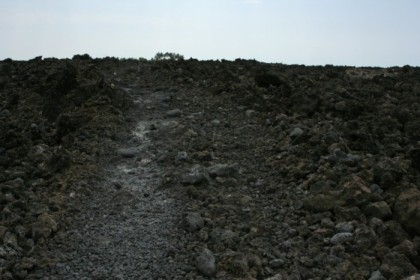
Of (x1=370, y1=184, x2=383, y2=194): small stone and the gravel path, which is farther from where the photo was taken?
(x1=370, y1=184, x2=383, y2=194): small stone

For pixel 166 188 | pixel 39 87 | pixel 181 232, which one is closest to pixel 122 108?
pixel 39 87

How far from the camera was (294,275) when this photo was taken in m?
5.87

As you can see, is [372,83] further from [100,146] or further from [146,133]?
[100,146]

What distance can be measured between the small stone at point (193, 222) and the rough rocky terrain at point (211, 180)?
19mm

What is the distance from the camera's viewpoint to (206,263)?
19.8ft

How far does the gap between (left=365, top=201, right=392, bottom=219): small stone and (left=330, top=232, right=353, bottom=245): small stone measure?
60 cm

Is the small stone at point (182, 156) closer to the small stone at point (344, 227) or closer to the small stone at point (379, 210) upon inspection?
the small stone at point (344, 227)

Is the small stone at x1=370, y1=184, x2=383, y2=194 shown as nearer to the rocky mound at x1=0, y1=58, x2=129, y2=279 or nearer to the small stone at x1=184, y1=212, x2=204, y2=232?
the small stone at x1=184, y1=212, x2=204, y2=232

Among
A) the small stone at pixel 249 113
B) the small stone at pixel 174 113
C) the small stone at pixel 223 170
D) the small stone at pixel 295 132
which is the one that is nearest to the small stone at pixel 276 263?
the small stone at pixel 223 170

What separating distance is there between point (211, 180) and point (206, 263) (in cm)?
260

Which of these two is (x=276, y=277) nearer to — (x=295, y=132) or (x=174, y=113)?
(x=295, y=132)

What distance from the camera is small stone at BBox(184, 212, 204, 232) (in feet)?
22.8

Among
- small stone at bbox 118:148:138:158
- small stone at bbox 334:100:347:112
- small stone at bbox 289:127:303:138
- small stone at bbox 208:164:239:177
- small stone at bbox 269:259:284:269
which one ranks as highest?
small stone at bbox 334:100:347:112

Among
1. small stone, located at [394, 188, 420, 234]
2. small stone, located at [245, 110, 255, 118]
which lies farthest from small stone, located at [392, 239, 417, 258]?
small stone, located at [245, 110, 255, 118]
